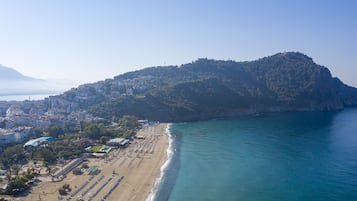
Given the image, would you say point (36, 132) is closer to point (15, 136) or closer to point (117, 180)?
point (15, 136)

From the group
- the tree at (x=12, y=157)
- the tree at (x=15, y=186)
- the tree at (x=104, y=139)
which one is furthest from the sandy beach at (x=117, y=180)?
the tree at (x=12, y=157)

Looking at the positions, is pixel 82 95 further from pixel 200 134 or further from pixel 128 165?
pixel 128 165

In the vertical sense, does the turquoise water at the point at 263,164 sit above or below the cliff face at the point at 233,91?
below

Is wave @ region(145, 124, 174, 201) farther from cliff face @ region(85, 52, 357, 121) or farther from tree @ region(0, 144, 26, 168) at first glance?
cliff face @ region(85, 52, 357, 121)

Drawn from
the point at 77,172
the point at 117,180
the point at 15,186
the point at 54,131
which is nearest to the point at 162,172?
the point at 117,180

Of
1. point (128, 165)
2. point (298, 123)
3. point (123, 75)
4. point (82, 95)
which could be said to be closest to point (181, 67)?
point (123, 75)

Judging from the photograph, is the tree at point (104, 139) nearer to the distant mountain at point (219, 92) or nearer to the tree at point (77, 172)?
the tree at point (77, 172)
